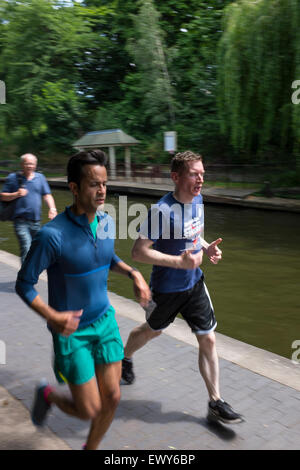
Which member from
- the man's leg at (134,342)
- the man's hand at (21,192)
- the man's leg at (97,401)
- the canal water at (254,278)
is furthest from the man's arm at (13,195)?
the man's leg at (97,401)

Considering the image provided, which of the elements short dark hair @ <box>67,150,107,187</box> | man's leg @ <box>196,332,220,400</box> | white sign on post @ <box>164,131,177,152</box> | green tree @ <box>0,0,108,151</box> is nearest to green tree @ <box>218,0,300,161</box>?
white sign on post @ <box>164,131,177,152</box>

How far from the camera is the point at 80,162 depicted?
99.0 inches

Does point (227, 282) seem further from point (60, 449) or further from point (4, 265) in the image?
point (60, 449)

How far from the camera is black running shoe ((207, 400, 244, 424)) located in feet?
10.5

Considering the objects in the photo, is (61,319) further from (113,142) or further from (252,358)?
(113,142)

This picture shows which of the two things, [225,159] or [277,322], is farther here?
[225,159]

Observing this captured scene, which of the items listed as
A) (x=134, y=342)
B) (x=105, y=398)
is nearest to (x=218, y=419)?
(x=134, y=342)

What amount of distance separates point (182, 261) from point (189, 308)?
0.53 m

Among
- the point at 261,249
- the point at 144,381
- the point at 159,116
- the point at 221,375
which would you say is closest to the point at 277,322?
the point at 221,375

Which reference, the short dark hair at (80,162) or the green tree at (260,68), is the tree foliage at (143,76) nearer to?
the green tree at (260,68)

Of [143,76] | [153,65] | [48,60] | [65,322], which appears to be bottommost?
[65,322]

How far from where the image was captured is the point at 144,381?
3.91 m

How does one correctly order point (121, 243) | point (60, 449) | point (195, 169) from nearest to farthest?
point (60, 449), point (195, 169), point (121, 243)

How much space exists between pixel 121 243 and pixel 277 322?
553 cm
